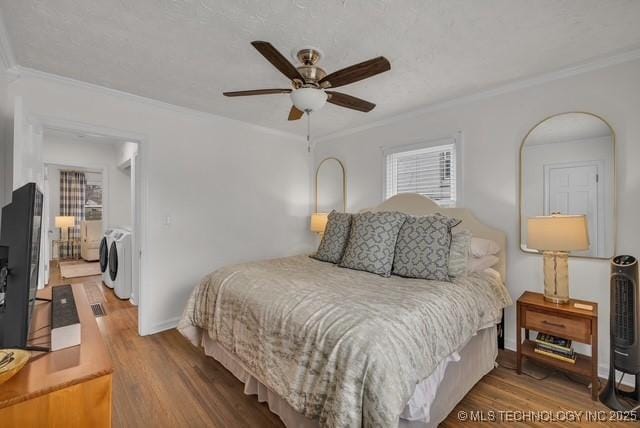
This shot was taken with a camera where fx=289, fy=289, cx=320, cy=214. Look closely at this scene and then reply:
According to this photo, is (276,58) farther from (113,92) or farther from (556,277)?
(556,277)

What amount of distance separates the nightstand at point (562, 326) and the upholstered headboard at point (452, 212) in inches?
18.3

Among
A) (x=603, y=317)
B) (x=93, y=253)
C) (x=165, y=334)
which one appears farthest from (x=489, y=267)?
(x=93, y=253)

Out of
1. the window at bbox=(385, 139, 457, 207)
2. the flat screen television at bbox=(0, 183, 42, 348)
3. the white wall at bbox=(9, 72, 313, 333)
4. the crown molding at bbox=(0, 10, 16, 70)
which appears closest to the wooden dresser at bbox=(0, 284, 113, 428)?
the flat screen television at bbox=(0, 183, 42, 348)

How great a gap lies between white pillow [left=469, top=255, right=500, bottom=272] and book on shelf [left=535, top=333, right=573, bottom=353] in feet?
2.12

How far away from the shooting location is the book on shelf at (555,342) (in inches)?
85.0

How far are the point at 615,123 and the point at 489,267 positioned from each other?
56.3 inches

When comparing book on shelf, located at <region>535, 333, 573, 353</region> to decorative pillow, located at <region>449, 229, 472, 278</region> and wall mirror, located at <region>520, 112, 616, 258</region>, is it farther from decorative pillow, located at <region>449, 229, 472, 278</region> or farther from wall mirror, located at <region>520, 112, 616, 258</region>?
decorative pillow, located at <region>449, 229, 472, 278</region>

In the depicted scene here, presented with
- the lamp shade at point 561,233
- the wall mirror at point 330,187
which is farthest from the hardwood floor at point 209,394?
the wall mirror at point 330,187

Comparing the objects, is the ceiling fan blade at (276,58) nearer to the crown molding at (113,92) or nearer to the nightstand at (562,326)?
the crown molding at (113,92)

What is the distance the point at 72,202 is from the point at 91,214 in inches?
19.5

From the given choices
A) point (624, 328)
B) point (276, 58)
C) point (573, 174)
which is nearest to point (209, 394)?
point (276, 58)

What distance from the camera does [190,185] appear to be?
3377 millimetres

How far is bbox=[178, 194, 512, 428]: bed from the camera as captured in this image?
1.24 meters

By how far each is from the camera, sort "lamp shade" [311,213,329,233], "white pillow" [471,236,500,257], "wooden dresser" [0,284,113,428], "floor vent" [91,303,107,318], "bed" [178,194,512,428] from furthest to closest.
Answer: "lamp shade" [311,213,329,233]
"floor vent" [91,303,107,318]
"white pillow" [471,236,500,257]
"bed" [178,194,512,428]
"wooden dresser" [0,284,113,428]
